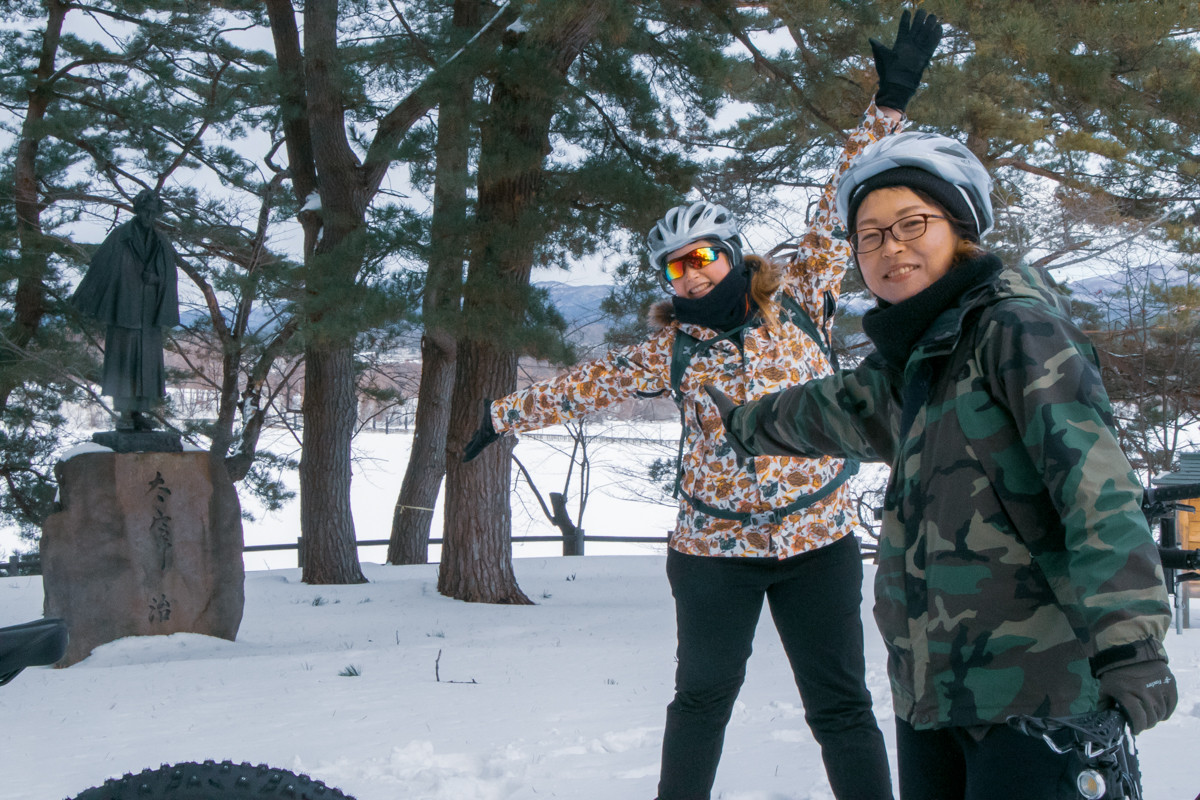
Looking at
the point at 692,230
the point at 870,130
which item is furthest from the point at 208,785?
the point at 870,130

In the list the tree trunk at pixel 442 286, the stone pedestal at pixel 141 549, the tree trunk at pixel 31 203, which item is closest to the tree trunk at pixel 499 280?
the tree trunk at pixel 442 286

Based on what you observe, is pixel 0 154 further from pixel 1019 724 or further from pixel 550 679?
pixel 1019 724

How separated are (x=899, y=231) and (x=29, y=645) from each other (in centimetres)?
140

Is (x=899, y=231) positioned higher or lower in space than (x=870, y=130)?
lower

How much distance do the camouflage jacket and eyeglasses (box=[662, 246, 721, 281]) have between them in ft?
3.58

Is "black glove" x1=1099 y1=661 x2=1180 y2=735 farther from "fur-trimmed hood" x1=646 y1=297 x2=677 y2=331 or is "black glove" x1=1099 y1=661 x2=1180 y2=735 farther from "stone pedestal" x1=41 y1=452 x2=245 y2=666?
"stone pedestal" x1=41 y1=452 x2=245 y2=666

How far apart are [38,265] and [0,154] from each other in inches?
91.9

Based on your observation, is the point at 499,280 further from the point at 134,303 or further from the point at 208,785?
the point at 208,785

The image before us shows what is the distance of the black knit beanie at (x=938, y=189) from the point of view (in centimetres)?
147

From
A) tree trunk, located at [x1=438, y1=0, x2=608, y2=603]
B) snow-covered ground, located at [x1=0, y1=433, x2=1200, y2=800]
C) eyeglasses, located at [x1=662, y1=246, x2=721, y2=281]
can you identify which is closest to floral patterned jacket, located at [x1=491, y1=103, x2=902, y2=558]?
eyeglasses, located at [x1=662, y1=246, x2=721, y2=281]

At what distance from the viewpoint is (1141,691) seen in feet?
3.61

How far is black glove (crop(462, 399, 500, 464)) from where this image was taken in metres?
2.56

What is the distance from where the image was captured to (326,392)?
402 inches

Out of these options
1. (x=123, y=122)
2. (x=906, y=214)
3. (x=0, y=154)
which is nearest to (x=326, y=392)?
(x=123, y=122)
